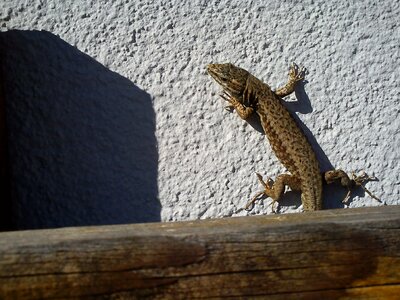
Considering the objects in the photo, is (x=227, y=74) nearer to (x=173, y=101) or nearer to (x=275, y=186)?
(x=173, y=101)

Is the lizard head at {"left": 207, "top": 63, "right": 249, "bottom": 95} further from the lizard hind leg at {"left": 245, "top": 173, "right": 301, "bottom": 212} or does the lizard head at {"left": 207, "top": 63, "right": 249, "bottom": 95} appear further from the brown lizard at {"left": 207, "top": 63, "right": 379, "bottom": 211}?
the lizard hind leg at {"left": 245, "top": 173, "right": 301, "bottom": 212}

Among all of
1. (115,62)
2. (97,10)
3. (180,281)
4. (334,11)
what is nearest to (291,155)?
(334,11)

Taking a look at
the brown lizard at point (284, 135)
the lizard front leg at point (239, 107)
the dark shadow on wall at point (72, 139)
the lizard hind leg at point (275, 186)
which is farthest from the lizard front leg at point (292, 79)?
the dark shadow on wall at point (72, 139)

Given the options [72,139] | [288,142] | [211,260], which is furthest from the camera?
[288,142]

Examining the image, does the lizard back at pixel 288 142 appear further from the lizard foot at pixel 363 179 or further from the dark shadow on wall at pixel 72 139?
the dark shadow on wall at pixel 72 139

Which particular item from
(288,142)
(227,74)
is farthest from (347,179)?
(227,74)

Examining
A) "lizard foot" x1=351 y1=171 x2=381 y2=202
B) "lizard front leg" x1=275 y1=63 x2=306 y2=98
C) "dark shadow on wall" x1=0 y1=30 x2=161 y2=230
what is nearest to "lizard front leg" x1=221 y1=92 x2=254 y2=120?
"lizard front leg" x1=275 y1=63 x2=306 y2=98

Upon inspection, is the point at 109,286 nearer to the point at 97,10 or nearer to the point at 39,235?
the point at 39,235
